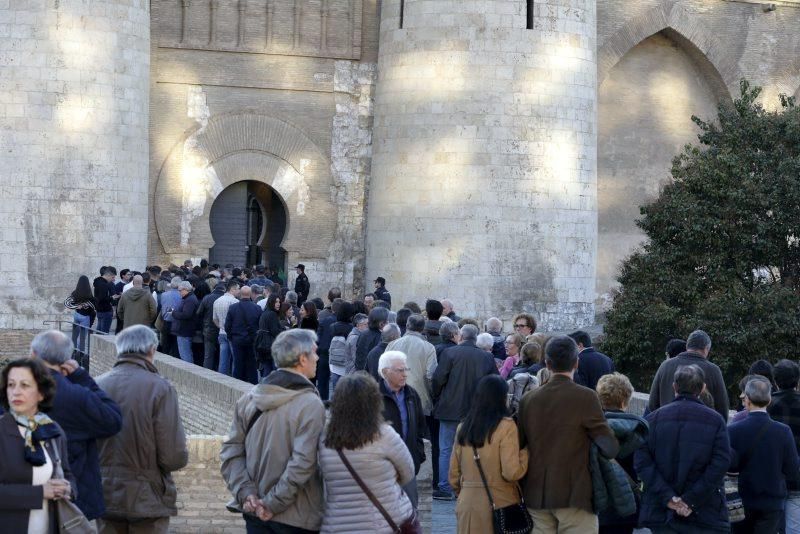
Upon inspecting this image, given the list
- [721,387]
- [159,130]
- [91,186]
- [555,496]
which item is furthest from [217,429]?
[159,130]

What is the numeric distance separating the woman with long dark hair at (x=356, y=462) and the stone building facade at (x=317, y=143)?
13288mm

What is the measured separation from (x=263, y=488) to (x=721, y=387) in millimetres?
3395

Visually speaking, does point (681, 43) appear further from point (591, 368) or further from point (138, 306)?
point (591, 368)

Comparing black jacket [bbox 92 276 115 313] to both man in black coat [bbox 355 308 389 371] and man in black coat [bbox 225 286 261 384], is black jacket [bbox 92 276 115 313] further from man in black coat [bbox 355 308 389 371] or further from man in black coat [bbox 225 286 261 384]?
man in black coat [bbox 355 308 389 371]

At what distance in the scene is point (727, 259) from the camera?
52.3ft

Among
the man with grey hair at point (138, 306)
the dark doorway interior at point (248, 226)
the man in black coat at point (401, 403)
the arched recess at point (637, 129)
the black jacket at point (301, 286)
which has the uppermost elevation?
the arched recess at point (637, 129)

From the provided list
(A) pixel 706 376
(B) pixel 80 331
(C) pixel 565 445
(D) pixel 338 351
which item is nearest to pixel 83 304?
(B) pixel 80 331

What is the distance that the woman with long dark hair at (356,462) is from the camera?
5.19 m

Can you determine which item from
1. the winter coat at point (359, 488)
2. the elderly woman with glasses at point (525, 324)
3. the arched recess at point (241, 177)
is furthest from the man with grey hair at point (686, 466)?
the arched recess at point (241, 177)

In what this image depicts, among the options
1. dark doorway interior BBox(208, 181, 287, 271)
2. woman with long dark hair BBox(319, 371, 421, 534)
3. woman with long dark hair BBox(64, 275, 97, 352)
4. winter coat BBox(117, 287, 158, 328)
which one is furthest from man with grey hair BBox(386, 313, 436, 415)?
dark doorway interior BBox(208, 181, 287, 271)

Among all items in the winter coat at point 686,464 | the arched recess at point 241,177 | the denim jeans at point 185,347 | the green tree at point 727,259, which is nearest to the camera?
the winter coat at point 686,464

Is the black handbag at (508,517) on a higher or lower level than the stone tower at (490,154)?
lower

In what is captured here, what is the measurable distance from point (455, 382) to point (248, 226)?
12.4 metres

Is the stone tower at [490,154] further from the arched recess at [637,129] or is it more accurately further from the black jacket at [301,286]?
the arched recess at [637,129]
